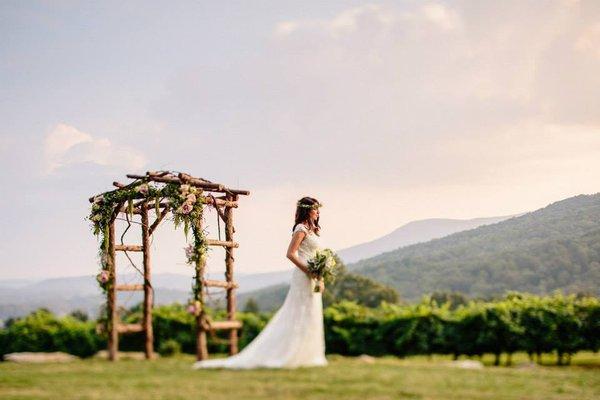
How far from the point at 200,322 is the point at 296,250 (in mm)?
3121

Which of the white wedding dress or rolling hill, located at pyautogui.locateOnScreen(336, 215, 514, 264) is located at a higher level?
rolling hill, located at pyautogui.locateOnScreen(336, 215, 514, 264)

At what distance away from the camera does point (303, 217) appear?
35.8ft

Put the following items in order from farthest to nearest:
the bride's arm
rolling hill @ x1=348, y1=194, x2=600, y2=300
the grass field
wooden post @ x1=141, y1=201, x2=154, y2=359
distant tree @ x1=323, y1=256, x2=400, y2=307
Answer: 1. rolling hill @ x1=348, y1=194, x2=600, y2=300
2. distant tree @ x1=323, y1=256, x2=400, y2=307
3. wooden post @ x1=141, y1=201, x2=154, y2=359
4. the bride's arm
5. the grass field

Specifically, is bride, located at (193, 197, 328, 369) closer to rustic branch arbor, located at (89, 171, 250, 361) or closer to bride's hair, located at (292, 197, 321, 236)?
bride's hair, located at (292, 197, 321, 236)

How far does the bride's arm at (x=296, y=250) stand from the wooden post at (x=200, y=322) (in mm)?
2889

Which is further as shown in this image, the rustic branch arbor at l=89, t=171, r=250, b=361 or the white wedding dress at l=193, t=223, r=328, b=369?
the rustic branch arbor at l=89, t=171, r=250, b=361

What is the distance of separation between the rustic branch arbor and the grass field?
2505mm

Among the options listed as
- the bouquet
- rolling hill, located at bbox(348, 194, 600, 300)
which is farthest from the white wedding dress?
rolling hill, located at bbox(348, 194, 600, 300)

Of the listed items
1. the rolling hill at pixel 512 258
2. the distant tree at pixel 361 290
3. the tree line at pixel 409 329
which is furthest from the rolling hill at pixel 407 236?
the tree line at pixel 409 329

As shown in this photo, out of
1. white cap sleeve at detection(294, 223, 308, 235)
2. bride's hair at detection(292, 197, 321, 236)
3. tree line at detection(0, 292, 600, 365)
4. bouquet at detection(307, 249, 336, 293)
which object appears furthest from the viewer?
tree line at detection(0, 292, 600, 365)

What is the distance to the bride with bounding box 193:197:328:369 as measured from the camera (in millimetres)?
10047

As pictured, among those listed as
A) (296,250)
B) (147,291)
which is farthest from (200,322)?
(296,250)

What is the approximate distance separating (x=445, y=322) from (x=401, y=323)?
91 centimetres

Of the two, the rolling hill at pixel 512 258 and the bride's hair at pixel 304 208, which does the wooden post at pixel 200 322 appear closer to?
the bride's hair at pixel 304 208
